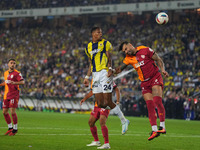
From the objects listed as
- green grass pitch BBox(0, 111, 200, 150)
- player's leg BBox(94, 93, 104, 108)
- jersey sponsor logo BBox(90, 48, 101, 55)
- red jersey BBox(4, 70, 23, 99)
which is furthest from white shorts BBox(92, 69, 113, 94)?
red jersey BBox(4, 70, 23, 99)

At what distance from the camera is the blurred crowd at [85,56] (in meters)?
28.9

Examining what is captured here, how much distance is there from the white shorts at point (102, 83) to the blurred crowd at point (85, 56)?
57.4 feet

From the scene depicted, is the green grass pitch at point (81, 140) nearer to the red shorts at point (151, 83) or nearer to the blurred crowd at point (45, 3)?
the red shorts at point (151, 83)

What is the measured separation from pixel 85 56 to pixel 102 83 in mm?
29422

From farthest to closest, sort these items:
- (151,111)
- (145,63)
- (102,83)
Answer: (145,63)
(151,111)
(102,83)

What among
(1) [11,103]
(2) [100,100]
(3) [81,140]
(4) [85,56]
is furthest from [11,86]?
(4) [85,56]

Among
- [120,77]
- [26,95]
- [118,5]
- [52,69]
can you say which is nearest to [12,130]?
[120,77]

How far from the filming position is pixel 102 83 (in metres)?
9.22

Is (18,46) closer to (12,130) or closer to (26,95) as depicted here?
(26,95)

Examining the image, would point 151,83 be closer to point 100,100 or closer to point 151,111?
point 151,111

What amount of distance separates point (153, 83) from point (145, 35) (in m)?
29.8

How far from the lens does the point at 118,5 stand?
4125 cm

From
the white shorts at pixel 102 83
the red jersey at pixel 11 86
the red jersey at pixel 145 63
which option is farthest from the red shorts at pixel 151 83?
the red jersey at pixel 11 86

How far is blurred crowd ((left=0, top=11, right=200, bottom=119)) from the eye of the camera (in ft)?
94.8
